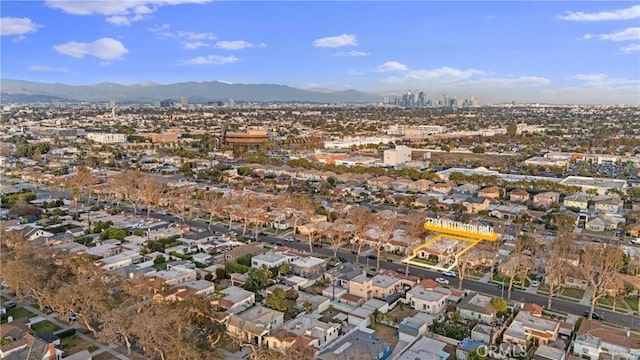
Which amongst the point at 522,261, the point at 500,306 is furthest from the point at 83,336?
the point at 522,261

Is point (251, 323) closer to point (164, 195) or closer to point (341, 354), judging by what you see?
point (341, 354)

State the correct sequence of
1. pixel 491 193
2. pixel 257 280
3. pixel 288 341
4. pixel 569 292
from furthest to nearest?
1. pixel 491 193
2. pixel 569 292
3. pixel 257 280
4. pixel 288 341

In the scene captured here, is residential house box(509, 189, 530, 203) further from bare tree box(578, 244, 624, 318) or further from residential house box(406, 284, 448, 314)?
residential house box(406, 284, 448, 314)

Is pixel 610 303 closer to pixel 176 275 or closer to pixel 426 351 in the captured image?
pixel 426 351

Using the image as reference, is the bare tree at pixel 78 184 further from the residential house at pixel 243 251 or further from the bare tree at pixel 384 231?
the bare tree at pixel 384 231

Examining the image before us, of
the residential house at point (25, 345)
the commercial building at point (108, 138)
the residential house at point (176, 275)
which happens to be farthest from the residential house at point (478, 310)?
the commercial building at point (108, 138)

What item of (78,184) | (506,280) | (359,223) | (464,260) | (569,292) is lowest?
(569,292)

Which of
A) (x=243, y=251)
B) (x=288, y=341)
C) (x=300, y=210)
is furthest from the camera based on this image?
(x=300, y=210)

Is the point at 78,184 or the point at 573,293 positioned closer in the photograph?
the point at 573,293
